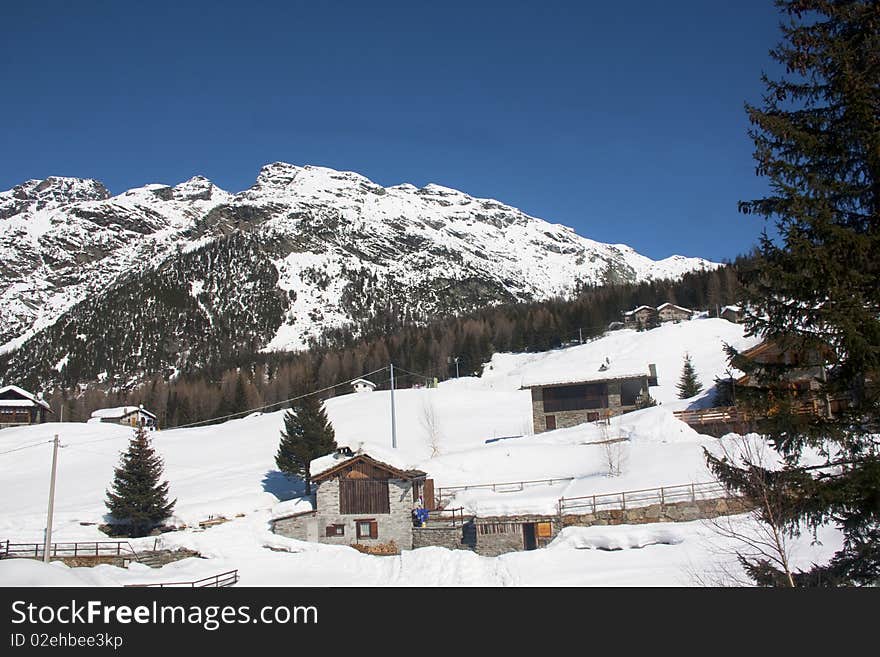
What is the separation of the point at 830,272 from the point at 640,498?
25.5m

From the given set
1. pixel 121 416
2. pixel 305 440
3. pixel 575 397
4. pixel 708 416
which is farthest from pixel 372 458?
pixel 121 416

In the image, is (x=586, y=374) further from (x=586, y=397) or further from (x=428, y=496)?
(x=428, y=496)

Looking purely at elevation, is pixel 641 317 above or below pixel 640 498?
above

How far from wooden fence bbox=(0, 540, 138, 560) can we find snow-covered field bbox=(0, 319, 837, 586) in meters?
1.67

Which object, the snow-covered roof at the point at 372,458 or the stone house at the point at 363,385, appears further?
the stone house at the point at 363,385

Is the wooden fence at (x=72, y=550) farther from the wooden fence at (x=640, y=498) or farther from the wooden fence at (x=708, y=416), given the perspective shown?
the wooden fence at (x=708, y=416)

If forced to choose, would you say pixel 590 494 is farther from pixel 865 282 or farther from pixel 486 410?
pixel 486 410

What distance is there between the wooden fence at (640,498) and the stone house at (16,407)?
89.3 m

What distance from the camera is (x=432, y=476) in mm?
46031

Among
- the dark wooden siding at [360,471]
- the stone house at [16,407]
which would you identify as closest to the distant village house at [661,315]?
the dark wooden siding at [360,471]

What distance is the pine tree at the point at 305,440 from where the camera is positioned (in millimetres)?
47781
